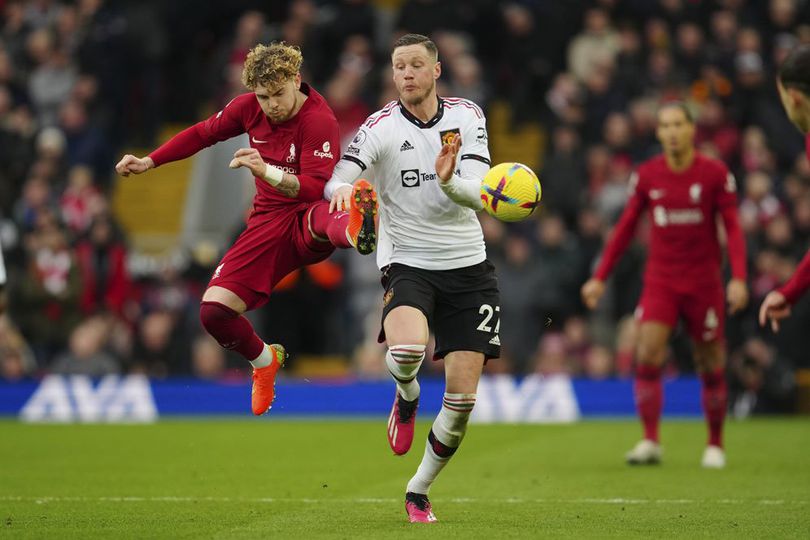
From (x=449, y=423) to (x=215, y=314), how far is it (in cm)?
194

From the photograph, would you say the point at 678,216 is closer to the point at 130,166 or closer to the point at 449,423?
the point at 449,423

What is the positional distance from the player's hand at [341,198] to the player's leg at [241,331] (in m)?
1.42

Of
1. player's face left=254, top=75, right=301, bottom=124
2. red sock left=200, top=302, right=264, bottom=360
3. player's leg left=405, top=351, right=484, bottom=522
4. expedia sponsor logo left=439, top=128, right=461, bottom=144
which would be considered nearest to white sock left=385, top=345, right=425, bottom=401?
player's leg left=405, top=351, right=484, bottom=522

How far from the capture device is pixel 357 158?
28.2 feet

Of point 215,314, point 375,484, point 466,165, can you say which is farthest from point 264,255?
point 375,484

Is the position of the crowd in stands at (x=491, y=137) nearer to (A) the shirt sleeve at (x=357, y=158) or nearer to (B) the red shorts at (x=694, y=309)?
(B) the red shorts at (x=694, y=309)

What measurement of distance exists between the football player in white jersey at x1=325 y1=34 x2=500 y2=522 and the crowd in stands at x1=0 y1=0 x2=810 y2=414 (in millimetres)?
8924

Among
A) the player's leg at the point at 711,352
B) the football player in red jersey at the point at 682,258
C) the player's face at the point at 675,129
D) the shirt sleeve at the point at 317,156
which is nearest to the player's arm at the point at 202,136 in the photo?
the shirt sleeve at the point at 317,156

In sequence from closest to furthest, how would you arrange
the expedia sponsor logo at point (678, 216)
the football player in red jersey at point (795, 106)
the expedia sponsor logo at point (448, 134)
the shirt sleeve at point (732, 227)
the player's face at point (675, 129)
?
the football player in red jersey at point (795, 106), the expedia sponsor logo at point (448, 134), the shirt sleeve at point (732, 227), the player's face at point (675, 129), the expedia sponsor logo at point (678, 216)

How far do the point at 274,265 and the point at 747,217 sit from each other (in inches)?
366

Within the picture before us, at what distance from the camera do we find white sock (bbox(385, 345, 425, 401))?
8375 millimetres

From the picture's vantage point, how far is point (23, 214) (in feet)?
62.2

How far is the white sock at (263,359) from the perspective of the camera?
9.97 metres

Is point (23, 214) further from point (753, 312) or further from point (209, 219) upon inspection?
point (753, 312)
